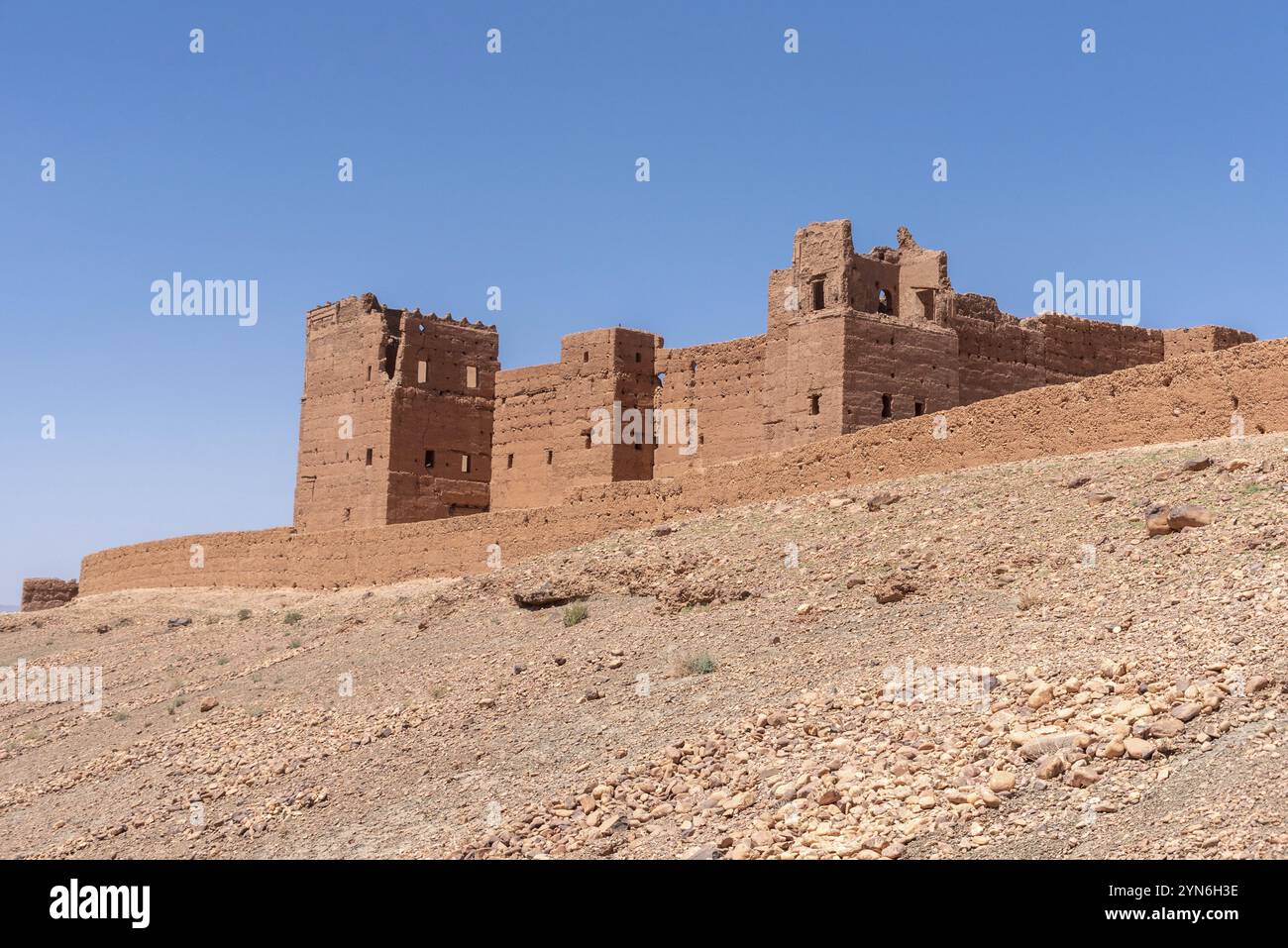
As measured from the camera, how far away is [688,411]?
1220 inches

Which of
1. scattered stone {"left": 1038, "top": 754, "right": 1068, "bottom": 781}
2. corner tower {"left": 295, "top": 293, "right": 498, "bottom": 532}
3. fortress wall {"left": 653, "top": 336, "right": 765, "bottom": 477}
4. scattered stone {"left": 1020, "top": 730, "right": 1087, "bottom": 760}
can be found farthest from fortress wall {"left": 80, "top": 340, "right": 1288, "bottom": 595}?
scattered stone {"left": 1038, "top": 754, "right": 1068, "bottom": 781}

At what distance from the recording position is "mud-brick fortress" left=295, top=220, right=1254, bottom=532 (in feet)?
87.7

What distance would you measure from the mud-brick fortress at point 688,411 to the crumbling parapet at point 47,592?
76 millimetres

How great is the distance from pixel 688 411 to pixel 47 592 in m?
20.6

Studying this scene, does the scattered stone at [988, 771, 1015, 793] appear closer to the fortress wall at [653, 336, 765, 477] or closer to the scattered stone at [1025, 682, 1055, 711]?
the scattered stone at [1025, 682, 1055, 711]

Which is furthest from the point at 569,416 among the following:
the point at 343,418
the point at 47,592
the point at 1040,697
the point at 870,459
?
the point at 1040,697

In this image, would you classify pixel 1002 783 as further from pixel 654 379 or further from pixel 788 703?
pixel 654 379

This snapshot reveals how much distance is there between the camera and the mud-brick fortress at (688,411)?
756 inches

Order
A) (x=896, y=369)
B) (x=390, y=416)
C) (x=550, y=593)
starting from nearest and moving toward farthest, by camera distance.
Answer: (x=550, y=593)
(x=896, y=369)
(x=390, y=416)

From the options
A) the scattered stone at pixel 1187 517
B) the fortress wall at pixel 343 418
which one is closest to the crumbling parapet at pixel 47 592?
the fortress wall at pixel 343 418

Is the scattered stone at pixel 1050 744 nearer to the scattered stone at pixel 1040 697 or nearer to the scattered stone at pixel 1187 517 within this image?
the scattered stone at pixel 1040 697

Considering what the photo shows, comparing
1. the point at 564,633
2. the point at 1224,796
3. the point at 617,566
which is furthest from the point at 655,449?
the point at 1224,796
